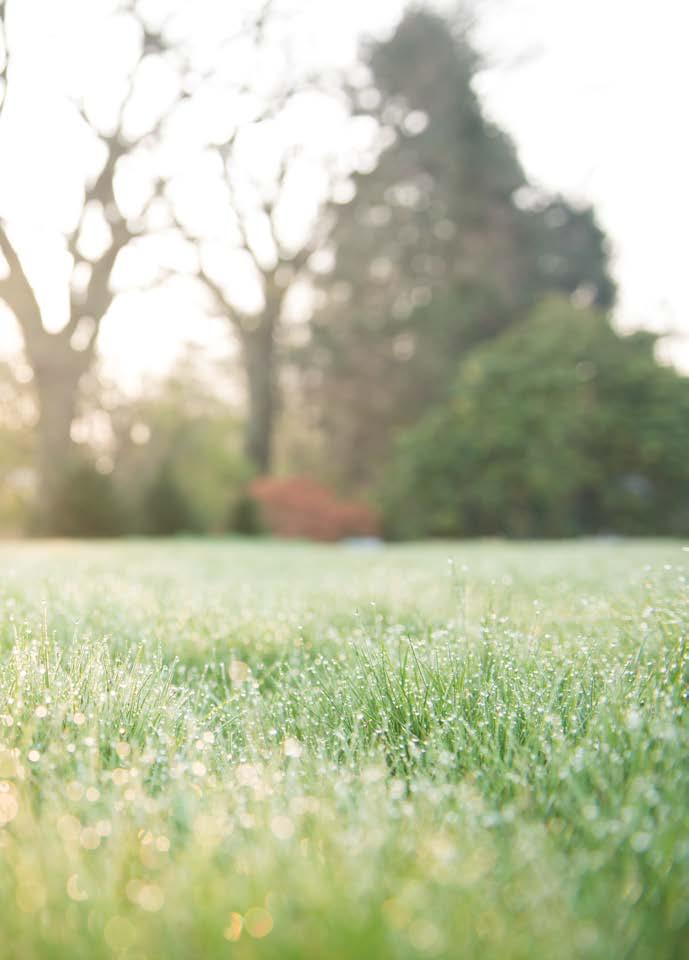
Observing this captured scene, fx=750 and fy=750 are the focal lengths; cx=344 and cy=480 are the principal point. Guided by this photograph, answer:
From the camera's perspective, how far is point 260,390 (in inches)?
902

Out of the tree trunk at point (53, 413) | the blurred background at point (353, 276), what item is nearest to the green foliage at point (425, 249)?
the blurred background at point (353, 276)

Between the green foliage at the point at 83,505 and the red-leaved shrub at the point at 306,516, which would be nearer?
the green foliage at the point at 83,505

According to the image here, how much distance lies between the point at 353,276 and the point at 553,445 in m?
7.93

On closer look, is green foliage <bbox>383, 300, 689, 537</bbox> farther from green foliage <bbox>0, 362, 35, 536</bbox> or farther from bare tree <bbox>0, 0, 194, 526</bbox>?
green foliage <bbox>0, 362, 35, 536</bbox>

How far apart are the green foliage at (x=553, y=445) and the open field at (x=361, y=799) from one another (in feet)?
55.5

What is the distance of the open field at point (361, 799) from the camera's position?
4.00 ft

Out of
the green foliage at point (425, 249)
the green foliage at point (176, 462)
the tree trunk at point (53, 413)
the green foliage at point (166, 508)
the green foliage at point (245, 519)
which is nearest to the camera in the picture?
the tree trunk at point (53, 413)

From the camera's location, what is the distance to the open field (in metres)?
1.22

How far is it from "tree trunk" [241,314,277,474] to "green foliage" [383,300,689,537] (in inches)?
171

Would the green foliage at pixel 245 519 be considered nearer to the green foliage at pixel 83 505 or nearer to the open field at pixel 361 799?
the green foliage at pixel 83 505

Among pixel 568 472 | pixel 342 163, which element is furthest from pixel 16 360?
pixel 568 472

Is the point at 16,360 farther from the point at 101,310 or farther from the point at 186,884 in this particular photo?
the point at 186,884

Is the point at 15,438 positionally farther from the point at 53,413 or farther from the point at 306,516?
the point at 306,516

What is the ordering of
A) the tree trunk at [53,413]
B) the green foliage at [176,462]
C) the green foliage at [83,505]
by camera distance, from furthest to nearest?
the green foliage at [176,462], the tree trunk at [53,413], the green foliage at [83,505]
